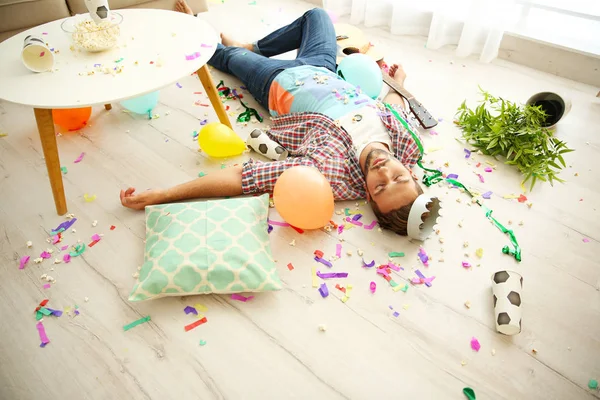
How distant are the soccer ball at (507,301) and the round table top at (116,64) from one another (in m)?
1.21

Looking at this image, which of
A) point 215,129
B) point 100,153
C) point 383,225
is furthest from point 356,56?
point 100,153

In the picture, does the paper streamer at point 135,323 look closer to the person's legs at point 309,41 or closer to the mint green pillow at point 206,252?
the mint green pillow at point 206,252

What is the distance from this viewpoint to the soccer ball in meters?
1.14

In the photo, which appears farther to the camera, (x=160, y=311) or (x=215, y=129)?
(x=215, y=129)

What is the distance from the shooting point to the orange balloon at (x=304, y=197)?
1.28 m

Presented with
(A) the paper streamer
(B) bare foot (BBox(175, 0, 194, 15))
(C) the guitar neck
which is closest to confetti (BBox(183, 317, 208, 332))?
(A) the paper streamer

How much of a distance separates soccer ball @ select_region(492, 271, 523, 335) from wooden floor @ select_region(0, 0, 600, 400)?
0.14ft

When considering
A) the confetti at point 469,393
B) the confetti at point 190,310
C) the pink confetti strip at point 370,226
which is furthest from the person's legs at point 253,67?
the confetti at point 469,393

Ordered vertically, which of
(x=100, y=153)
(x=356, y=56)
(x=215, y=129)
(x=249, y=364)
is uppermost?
(x=356, y=56)

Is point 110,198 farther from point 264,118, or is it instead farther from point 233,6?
point 233,6

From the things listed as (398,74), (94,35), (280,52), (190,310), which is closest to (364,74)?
(398,74)

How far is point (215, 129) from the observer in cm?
163

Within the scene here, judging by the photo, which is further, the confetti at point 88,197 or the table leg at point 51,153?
the confetti at point 88,197

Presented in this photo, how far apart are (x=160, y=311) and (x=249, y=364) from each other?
1.04ft
